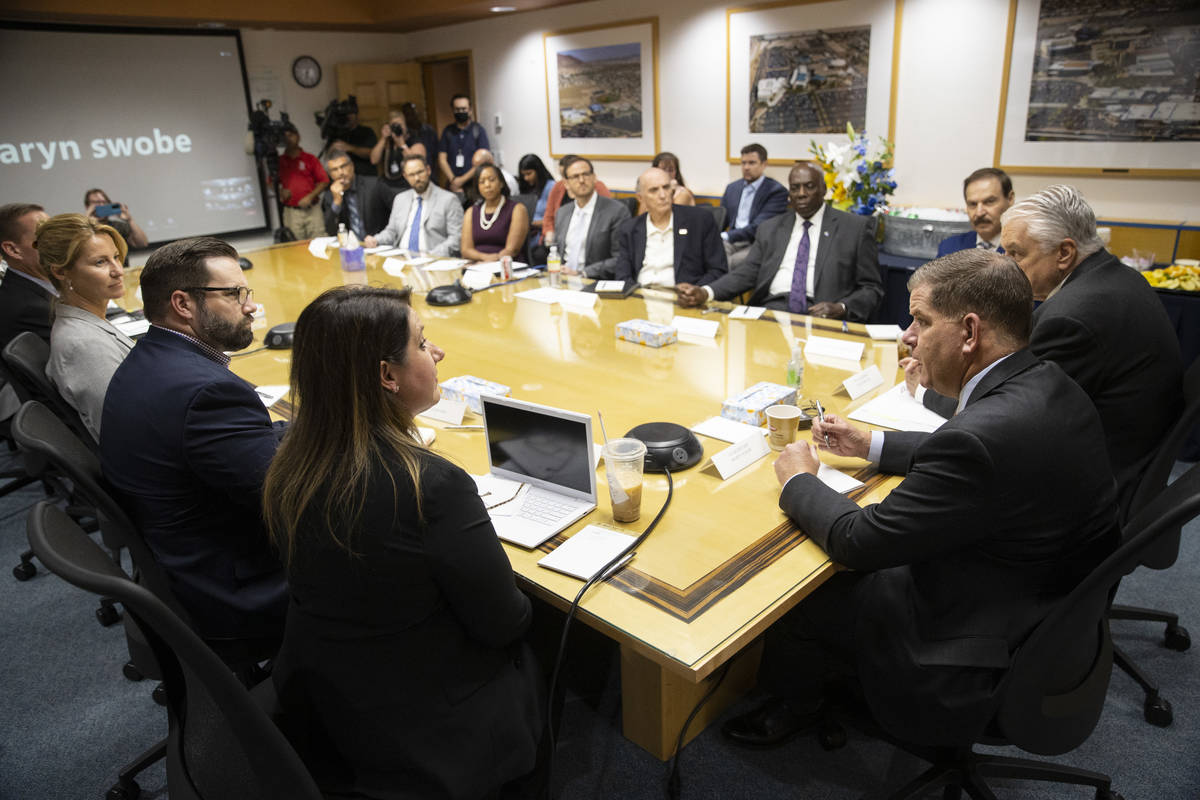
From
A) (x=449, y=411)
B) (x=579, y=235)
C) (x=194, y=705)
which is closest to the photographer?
(x=194, y=705)

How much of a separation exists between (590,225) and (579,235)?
0.15 m

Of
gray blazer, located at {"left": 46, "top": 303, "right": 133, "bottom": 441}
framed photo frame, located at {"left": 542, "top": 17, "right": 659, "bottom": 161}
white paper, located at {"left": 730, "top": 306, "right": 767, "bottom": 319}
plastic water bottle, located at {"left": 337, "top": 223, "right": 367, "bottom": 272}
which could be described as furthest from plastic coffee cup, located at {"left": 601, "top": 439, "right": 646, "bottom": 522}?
framed photo frame, located at {"left": 542, "top": 17, "right": 659, "bottom": 161}

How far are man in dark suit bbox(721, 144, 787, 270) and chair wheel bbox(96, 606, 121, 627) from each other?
446cm

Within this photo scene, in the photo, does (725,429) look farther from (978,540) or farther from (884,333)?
(884,333)

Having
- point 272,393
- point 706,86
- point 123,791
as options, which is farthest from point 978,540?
point 706,86

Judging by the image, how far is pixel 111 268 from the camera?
8.09ft

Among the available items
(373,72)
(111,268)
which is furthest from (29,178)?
(111,268)

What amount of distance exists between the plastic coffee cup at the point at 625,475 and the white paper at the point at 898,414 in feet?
2.67

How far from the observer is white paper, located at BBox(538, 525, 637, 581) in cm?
157

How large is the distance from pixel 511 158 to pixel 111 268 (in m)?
7.04

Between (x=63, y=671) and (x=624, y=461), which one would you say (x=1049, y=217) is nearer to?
(x=624, y=461)

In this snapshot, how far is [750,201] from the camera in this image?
632cm

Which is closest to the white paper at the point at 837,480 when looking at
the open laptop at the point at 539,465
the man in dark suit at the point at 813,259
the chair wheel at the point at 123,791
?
the open laptop at the point at 539,465

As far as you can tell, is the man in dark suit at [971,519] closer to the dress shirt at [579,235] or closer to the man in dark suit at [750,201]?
the dress shirt at [579,235]
